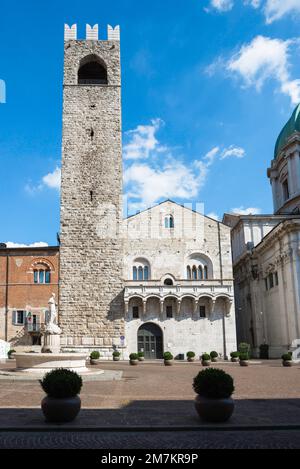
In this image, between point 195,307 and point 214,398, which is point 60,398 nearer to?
point 214,398

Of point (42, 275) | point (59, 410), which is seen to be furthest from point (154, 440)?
point (42, 275)

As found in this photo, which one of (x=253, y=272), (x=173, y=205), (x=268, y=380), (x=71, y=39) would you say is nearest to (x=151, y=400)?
(x=268, y=380)

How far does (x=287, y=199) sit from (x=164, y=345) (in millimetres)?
26772

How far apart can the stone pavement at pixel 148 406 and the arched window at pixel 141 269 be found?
24879 mm

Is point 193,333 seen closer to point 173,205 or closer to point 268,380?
point 173,205

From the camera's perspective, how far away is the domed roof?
54912 millimetres

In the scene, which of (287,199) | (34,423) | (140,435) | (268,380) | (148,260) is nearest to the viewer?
(140,435)

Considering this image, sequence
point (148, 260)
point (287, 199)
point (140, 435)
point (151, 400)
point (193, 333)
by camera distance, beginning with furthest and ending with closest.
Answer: point (287, 199), point (148, 260), point (193, 333), point (151, 400), point (140, 435)

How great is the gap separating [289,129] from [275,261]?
69.4 feet

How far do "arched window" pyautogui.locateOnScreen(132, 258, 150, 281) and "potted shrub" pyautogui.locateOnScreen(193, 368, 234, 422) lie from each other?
34.0 meters

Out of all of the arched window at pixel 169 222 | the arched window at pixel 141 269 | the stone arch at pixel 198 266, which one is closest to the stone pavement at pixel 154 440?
the arched window at pixel 141 269

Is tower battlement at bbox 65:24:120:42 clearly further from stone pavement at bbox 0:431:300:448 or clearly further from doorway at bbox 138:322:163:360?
stone pavement at bbox 0:431:300:448

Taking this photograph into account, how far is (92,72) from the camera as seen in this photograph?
45656 mm

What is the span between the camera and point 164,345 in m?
41.0
